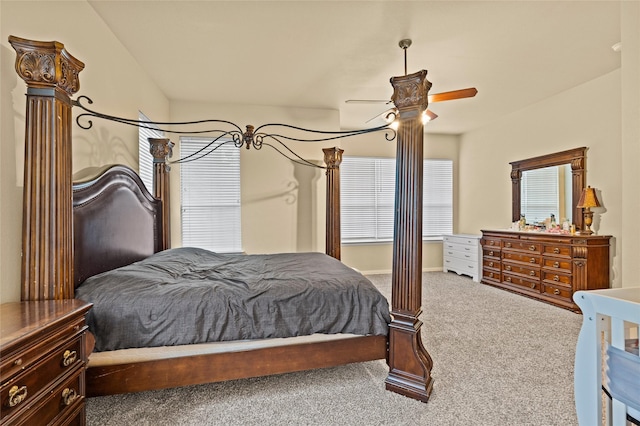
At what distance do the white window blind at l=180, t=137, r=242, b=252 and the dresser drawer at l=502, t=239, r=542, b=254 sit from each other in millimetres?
4117

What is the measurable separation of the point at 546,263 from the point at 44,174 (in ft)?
17.0

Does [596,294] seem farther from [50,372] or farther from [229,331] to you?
[50,372]

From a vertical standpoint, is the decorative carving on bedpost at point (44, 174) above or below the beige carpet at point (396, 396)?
above

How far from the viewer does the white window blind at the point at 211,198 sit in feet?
14.3

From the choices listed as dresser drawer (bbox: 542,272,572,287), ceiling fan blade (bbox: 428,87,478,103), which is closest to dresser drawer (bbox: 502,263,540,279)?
dresser drawer (bbox: 542,272,572,287)

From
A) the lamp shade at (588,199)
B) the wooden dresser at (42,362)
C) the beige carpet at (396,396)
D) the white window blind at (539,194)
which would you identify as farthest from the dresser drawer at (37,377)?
the white window blind at (539,194)

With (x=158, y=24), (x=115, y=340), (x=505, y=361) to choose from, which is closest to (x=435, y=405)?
(x=505, y=361)

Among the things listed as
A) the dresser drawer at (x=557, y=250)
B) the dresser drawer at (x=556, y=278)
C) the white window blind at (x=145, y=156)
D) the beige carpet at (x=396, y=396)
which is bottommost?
the beige carpet at (x=396, y=396)

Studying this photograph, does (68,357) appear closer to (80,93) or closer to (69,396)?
(69,396)

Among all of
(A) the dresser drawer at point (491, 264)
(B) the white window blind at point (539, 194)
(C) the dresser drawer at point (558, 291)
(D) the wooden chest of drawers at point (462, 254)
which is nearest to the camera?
(C) the dresser drawer at point (558, 291)

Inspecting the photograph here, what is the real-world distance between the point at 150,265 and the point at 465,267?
16.7 feet

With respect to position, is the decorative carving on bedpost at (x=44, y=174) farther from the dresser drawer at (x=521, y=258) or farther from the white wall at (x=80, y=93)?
the dresser drawer at (x=521, y=258)

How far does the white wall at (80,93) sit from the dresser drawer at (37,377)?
552mm

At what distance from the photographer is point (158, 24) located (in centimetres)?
255
